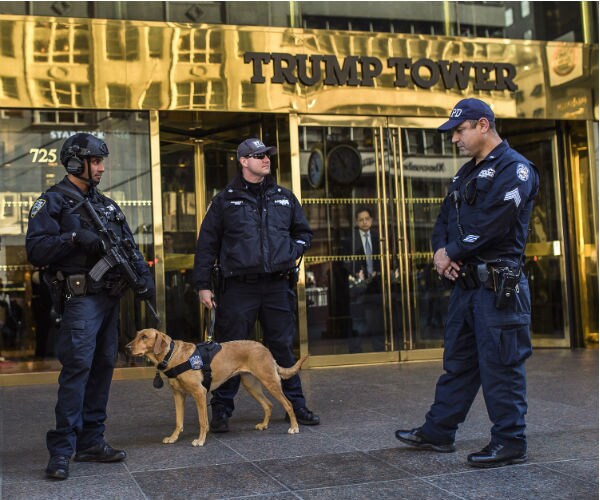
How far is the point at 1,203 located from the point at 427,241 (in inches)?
Answer: 191

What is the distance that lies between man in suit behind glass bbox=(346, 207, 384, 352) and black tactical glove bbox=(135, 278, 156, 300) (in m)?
4.56

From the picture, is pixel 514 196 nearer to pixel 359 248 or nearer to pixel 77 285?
pixel 77 285

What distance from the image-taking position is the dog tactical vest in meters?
5.25

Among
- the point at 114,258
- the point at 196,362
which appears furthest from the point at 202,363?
the point at 114,258

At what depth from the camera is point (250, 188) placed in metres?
5.93

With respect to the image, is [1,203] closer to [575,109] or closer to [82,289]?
[82,289]

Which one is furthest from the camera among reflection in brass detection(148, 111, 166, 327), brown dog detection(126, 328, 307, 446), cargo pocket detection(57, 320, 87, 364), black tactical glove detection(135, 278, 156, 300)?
reflection in brass detection(148, 111, 166, 327)

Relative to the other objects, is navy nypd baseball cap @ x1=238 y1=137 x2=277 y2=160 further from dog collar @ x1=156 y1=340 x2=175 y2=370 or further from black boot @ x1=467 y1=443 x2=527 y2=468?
black boot @ x1=467 y1=443 x2=527 y2=468

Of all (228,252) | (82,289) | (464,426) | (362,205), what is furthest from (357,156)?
(82,289)

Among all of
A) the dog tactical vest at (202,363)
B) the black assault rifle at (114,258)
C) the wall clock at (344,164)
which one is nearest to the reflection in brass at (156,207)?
the wall clock at (344,164)

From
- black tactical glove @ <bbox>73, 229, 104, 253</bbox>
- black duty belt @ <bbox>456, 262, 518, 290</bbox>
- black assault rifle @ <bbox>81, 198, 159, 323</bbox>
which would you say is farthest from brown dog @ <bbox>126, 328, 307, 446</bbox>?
black duty belt @ <bbox>456, 262, 518, 290</bbox>

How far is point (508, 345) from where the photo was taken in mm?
4527

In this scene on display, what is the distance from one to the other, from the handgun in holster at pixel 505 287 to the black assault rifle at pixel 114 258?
6.95 feet

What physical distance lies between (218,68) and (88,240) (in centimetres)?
451
